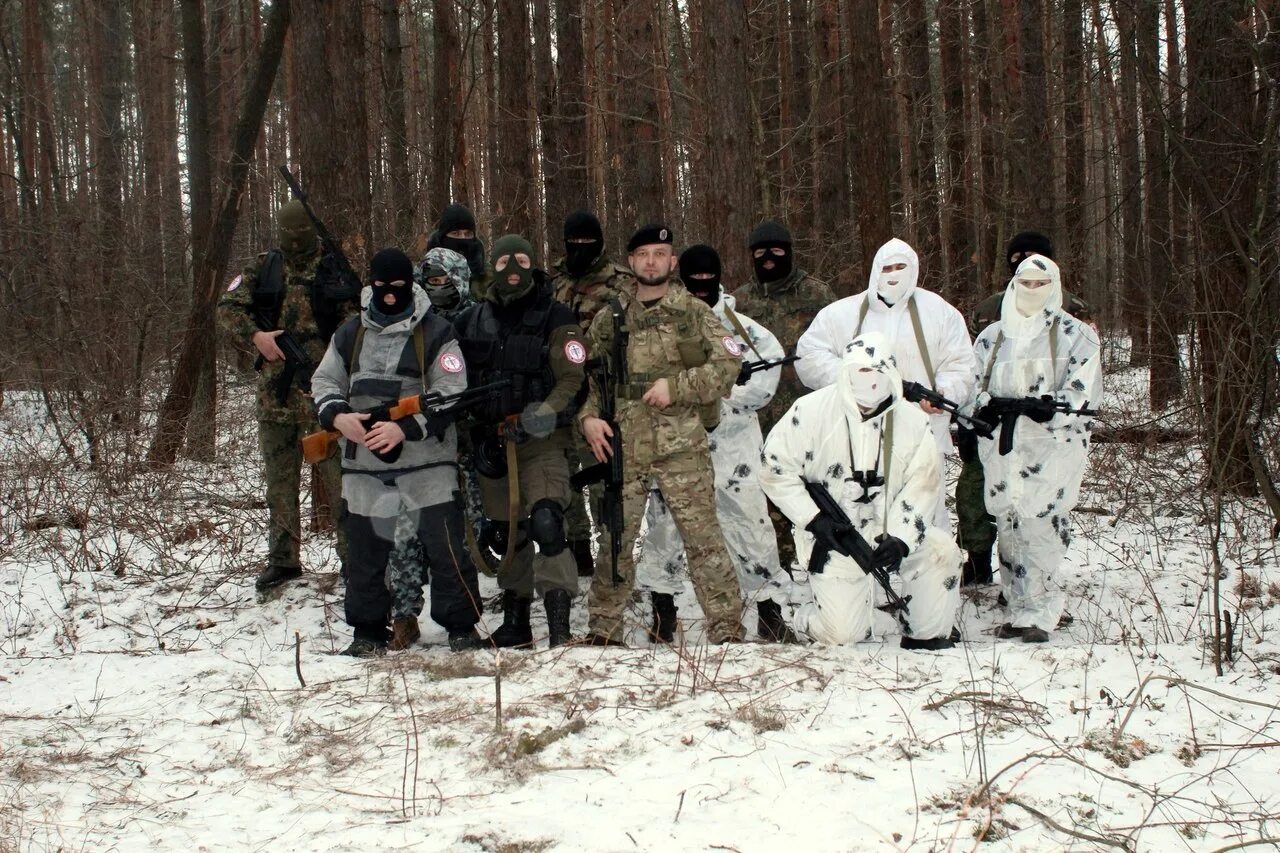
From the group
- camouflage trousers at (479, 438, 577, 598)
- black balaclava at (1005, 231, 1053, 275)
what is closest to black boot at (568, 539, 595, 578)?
camouflage trousers at (479, 438, 577, 598)

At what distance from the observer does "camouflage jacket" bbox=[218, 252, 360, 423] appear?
6141 mm

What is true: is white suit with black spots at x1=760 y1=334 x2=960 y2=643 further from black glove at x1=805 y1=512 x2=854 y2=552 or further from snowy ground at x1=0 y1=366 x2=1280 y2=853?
snowy ground at x1=0 y1=366 x2=1280 y2=853

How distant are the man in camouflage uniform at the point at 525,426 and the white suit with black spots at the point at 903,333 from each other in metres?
1.45

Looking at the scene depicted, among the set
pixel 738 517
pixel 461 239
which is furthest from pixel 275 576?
pixel 738 517

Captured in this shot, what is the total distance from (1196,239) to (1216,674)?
3387 mm

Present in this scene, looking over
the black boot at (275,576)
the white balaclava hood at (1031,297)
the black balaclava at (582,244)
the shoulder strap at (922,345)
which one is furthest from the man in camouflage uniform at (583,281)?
the white balaclava hood at (1031,297)

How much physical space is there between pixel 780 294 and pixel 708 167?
78.3 inches

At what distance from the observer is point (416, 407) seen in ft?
17.1

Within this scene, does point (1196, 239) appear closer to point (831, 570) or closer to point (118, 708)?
point (831, 570)

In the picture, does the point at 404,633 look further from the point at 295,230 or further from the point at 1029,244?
the point at 1029,244

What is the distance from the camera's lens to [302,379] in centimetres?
614

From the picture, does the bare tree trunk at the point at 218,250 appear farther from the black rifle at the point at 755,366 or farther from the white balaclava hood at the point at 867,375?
Result: the white balaclava hood at the point at 867,375

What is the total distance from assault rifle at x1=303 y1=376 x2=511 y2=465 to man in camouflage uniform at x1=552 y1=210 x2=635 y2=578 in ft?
2.73

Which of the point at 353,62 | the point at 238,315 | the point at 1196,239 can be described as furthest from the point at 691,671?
the point at 353,62
